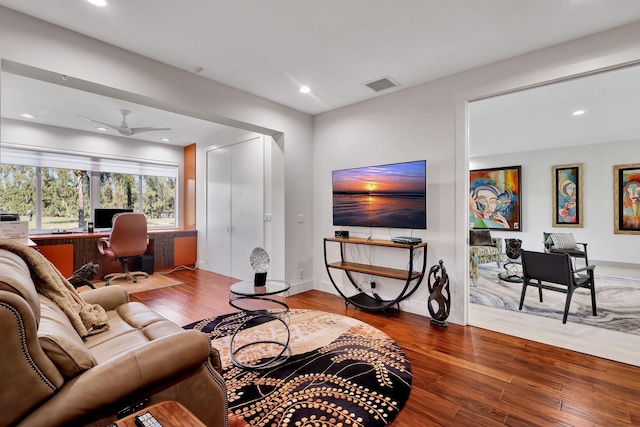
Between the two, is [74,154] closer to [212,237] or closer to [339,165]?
[212,237]

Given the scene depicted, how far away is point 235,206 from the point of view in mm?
5203

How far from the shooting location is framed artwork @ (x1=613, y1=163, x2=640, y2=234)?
581 centimetres

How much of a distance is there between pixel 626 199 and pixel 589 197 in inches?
21.5

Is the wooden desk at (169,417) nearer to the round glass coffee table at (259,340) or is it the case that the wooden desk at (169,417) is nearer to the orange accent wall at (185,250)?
the round glass coffee table at (259,340)

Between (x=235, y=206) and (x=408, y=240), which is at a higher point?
(x=235, y=206)

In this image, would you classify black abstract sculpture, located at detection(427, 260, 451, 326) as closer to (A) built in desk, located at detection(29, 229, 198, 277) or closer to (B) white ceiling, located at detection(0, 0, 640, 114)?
(B) white ceiling, located at detection(0, 0, 640, 114)

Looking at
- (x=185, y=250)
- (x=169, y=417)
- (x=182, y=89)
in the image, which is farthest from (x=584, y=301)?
(x=185, y=250)

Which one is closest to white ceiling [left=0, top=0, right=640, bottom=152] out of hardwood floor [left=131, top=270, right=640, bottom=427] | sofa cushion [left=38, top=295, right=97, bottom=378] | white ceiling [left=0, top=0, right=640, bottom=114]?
white ceiling [left=0, top=0, right=640, bottom=114]

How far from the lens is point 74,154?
5.25m

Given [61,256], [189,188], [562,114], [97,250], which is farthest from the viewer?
[189,188]

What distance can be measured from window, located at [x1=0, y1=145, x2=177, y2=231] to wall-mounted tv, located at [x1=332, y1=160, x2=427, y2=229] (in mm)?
4347

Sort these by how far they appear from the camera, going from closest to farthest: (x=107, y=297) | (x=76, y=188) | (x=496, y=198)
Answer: (x=107, y=297), (x=76, y=188), (x=496, y=198)

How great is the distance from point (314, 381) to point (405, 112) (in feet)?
Answer: 9.80

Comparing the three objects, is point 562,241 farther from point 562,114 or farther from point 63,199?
point 63,199
